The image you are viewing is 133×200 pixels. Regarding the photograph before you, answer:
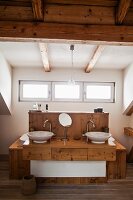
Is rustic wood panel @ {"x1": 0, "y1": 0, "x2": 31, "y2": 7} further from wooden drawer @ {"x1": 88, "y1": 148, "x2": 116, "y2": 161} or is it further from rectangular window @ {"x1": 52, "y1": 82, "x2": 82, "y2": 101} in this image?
rectangular window @ {"x1": 52, "y1": 82, "x2": 82, "y2": 101}

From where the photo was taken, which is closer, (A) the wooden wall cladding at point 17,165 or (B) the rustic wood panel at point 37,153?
(B) the rustic wood panel at point 37,153

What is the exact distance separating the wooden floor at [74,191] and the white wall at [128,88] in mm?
1655

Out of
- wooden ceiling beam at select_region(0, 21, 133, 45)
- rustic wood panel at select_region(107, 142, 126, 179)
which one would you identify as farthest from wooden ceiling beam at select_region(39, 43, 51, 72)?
rustic wood panel at select_region(107, 142, 126, 179)

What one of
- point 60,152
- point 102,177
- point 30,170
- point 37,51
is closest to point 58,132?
point 60,152

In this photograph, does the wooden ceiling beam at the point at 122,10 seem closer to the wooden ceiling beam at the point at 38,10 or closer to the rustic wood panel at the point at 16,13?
the wooden ceiling beam at the point at 38,10

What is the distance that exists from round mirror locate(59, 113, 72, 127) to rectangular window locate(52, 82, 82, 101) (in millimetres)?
1421

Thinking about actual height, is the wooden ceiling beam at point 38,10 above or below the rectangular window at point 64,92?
above

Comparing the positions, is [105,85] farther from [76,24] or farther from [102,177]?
[76,24]

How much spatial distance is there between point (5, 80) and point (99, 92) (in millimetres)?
2308

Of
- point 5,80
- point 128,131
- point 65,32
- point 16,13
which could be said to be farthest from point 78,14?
point 128,131

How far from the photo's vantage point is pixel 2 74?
374 centimetres

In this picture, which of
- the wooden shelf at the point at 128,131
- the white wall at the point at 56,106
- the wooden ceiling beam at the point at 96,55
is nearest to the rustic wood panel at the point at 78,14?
the wooden ceiling beam at the point at 96,55

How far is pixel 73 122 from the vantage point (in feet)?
11.2

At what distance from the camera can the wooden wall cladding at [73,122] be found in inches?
133
